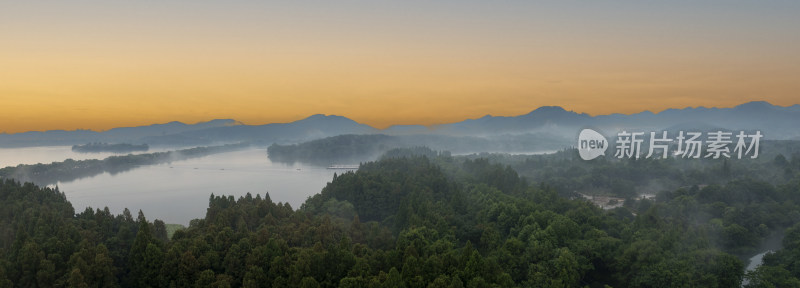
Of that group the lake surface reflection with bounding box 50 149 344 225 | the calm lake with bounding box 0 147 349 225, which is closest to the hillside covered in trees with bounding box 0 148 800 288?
the calm lake with bounding box 0 147 349 225

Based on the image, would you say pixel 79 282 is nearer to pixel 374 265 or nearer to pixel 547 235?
pixel 374 265

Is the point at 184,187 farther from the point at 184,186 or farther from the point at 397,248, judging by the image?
the point at 397,248

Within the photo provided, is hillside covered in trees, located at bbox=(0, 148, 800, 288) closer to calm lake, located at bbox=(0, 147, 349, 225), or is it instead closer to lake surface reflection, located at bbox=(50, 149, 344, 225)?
calm lake, located at bbox=(0, 147, 349, 225)

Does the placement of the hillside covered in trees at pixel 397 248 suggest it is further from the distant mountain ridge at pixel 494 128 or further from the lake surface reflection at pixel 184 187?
the distant mountain ridge at pixel 494 128

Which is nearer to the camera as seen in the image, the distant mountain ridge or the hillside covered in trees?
the hillside covered in trees

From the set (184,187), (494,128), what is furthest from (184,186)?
(494,128)

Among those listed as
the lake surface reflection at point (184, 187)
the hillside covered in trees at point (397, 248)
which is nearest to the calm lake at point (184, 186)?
the lake surface reflection at point (184, 187)

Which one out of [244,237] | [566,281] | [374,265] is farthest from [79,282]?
[566,281]
